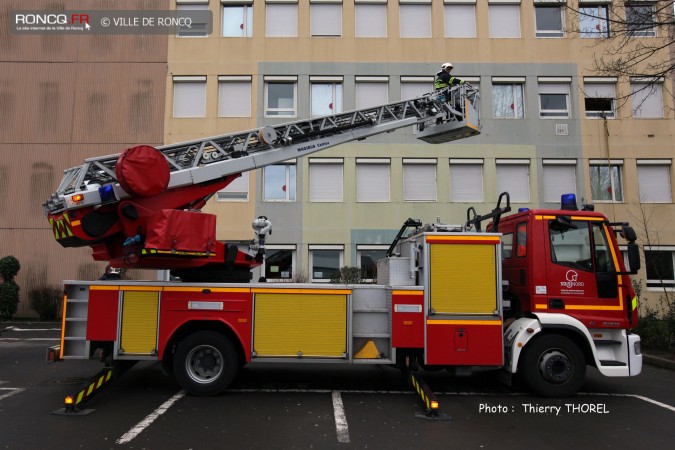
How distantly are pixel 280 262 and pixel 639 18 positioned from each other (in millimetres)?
13345

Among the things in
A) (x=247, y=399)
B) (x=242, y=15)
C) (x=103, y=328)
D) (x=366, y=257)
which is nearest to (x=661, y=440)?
(x=247, y=399)

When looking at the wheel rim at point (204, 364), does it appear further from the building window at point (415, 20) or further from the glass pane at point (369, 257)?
the building window at point (415, 20)

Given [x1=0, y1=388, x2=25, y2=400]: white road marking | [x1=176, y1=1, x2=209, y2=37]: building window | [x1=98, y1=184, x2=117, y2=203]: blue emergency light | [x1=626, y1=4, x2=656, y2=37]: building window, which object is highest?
[x1=176, y1=1, x2=209, y2=37]: building window

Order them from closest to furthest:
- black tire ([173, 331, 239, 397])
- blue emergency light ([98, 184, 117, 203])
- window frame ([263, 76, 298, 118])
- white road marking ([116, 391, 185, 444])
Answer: white road marking ([116, 391, 185, 444]) < blue emergency light ([98, 184, 117, 203]) < black tire ([173, 331, 239, 397]) < window frame ([263, 76, 298, 118])

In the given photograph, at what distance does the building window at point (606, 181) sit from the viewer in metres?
18.8

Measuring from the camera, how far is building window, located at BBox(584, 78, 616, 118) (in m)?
19.0

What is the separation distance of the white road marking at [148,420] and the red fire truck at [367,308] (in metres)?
0.30

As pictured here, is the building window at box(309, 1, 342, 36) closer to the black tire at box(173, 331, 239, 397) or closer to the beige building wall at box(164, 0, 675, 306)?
the beige building wall at box(164, 0, 675, 306)

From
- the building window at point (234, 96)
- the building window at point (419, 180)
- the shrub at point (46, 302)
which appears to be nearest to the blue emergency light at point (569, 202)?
the building window at point (419, 180)

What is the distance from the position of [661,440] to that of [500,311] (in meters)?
2.24

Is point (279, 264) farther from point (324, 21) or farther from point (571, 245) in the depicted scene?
point (571, 245)

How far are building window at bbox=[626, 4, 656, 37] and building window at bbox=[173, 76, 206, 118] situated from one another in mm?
14936

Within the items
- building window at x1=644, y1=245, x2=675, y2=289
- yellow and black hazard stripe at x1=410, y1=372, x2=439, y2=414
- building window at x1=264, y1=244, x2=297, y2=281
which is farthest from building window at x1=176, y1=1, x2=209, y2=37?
building window at x1=644, y1=245, x2=675, y2=289

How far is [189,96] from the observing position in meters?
19.2
